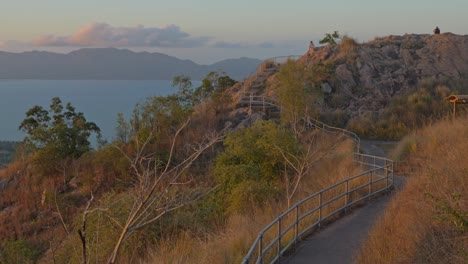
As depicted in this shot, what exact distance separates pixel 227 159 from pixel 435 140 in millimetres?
9197

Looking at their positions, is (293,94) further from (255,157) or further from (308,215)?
(308,215)

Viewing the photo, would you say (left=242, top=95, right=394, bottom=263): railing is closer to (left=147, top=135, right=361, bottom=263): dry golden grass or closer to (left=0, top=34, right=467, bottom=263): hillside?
(left=147, top=135, right=361, bottom=263): dry golden grass

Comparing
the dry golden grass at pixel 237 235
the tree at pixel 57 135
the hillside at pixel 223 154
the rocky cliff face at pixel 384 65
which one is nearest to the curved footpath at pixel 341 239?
the dry golden grass at pixel 237 235

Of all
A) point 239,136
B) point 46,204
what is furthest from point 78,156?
point 239,136

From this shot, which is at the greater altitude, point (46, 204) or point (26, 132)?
point (26, 132)

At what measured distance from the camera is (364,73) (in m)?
43.6

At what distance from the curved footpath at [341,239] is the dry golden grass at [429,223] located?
24.4 inches

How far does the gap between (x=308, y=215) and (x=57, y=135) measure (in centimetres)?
2805

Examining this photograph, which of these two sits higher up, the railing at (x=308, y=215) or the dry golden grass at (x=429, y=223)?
the dry golden grass at (x=429, y=223)

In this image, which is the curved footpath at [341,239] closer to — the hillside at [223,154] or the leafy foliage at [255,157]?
the hillside at [223,154]

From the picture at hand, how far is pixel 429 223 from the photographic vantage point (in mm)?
10594

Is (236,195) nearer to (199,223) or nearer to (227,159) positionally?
(199,223)

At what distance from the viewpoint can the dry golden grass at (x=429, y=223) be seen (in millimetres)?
9414

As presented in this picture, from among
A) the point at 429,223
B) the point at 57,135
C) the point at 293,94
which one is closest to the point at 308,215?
the point at 429,223
